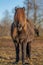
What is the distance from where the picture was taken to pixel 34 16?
32.4m

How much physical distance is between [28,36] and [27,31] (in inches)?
9.0

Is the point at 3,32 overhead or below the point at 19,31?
below

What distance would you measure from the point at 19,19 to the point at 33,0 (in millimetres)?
24160

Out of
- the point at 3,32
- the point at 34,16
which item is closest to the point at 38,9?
the point at 34,16

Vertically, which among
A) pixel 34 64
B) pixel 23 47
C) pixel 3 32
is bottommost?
pixel 3 32

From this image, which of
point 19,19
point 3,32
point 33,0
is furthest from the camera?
point 3,32

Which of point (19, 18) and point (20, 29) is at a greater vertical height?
point (19, 18)

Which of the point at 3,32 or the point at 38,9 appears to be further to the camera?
the point at 3,32

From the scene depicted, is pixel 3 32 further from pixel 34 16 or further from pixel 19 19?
pixel 19 19

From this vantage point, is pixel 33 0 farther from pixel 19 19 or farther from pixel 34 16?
pixel 19 19

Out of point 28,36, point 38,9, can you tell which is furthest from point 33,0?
→ point 28,36

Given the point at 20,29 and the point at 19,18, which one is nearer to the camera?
the point at 19,18

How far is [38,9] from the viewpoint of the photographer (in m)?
32.6

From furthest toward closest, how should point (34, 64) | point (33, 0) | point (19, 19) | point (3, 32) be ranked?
point (3, 32) < point (33, 0) < point (34, 64) < point (19, 19)
